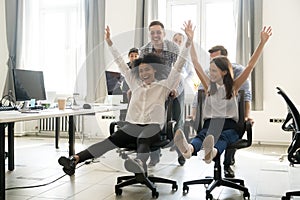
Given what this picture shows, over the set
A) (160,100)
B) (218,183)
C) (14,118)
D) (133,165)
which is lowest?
(218,183)

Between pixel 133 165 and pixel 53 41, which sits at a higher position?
pixel 53 41

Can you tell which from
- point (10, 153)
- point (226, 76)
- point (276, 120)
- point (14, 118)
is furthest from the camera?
point (276, 120)

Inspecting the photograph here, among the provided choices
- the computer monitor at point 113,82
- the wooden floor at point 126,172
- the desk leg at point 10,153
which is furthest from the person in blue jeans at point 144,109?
the computer monitor at point 113,82

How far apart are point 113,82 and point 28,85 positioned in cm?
128

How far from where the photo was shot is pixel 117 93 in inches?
200

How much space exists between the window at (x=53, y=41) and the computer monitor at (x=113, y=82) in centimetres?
201

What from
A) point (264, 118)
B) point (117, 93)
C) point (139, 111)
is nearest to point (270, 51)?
point (264, 118)

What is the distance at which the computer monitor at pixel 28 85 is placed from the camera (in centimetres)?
364

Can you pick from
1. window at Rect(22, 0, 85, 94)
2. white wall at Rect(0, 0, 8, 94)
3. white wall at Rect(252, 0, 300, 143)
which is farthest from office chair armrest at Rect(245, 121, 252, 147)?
white wall at Rect(0, 0, 8, 94)

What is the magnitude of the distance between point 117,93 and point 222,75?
92.8 inches

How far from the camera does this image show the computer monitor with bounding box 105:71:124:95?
475cm

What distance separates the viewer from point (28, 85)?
3.83 meters

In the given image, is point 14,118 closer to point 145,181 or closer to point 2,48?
point 145,181

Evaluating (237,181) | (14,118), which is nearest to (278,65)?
(237,181)
